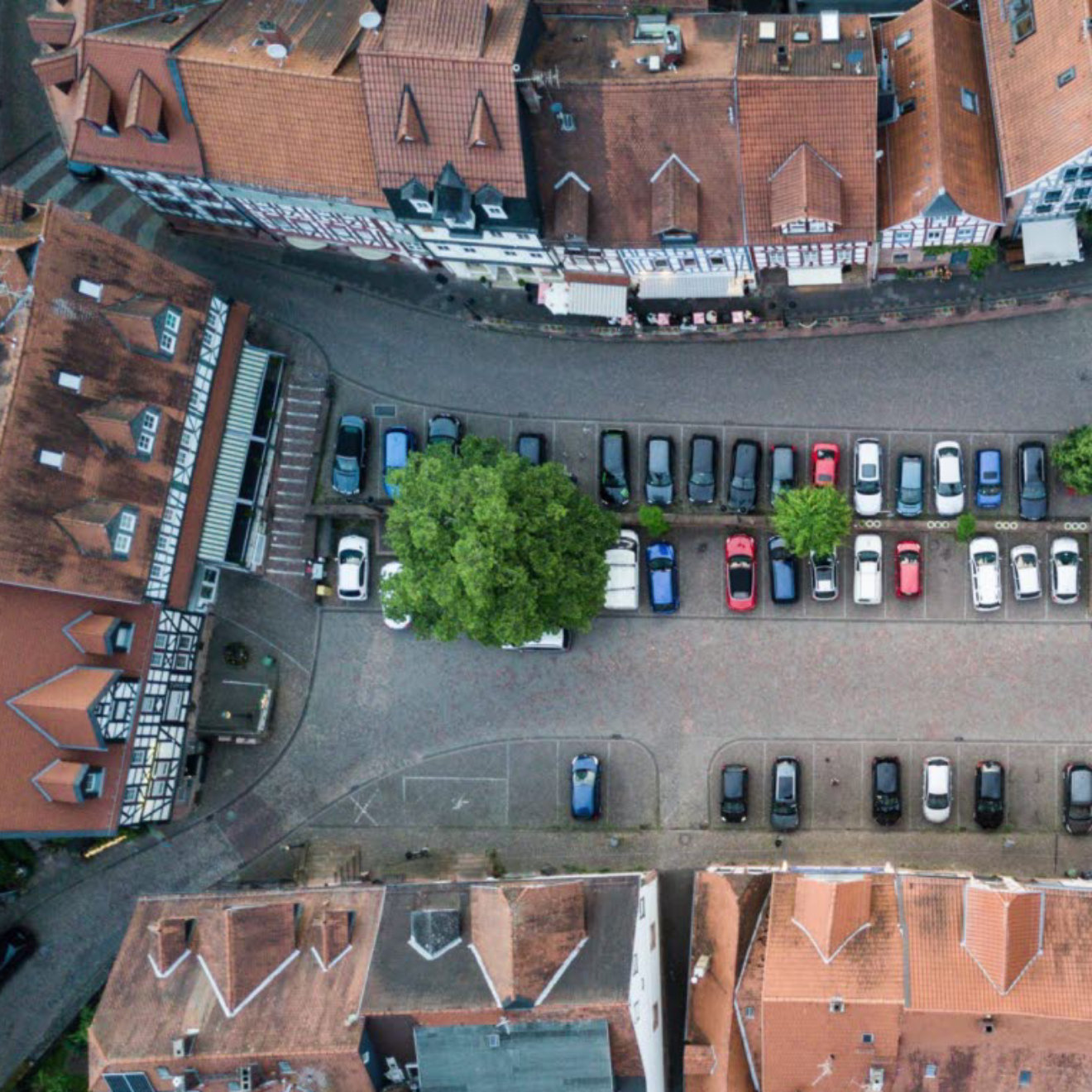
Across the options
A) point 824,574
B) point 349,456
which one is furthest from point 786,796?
point 349,456

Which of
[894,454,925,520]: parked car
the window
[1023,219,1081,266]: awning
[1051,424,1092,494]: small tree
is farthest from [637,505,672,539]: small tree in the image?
the window

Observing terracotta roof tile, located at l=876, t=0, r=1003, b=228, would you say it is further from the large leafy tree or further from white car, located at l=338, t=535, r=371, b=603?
white car, located at l=338, t=535, r=371, b=603

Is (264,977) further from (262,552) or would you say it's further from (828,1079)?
(828,1079)

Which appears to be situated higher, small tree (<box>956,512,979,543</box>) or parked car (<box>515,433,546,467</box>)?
parked car (<box>515,433,546,467</box>)

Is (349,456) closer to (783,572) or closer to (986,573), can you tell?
(783,572)

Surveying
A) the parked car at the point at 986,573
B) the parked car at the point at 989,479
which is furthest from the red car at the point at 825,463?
the parked car at the point at 986,573
